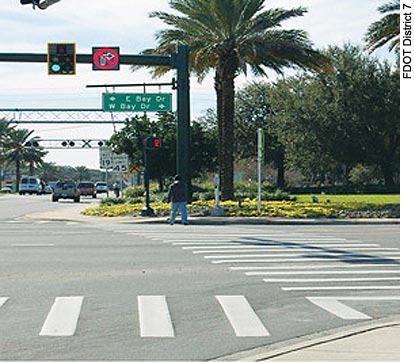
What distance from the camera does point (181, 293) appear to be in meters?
11.9

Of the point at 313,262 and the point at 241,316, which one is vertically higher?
the point at 313,262

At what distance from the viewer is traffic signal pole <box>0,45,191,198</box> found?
27.3 meters

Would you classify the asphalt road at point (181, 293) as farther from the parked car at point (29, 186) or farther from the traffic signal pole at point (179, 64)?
the parked car at point (29, 186)

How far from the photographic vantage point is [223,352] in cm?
827

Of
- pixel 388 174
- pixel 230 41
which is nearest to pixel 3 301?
pixel 230 41

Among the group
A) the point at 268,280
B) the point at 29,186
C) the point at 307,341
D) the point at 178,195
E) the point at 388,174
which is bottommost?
the point at 307,341

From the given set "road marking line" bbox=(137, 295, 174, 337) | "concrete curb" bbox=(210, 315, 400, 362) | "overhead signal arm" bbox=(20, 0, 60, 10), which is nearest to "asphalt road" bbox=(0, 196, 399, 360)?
"road marking line" bbox=(137, 295, 174, 337)

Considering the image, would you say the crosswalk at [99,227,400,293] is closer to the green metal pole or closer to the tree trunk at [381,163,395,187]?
the green metal pole

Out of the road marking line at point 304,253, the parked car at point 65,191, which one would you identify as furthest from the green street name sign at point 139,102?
the parked car at point 65,191

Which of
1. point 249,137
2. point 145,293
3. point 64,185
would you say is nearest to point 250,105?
point 249,137

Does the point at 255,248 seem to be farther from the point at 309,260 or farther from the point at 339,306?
the point at 339,306

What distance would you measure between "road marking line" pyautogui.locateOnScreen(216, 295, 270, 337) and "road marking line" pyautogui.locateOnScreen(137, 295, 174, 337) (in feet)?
2.61

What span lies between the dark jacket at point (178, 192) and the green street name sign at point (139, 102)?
332 inches

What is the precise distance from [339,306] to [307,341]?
8.46 feet
